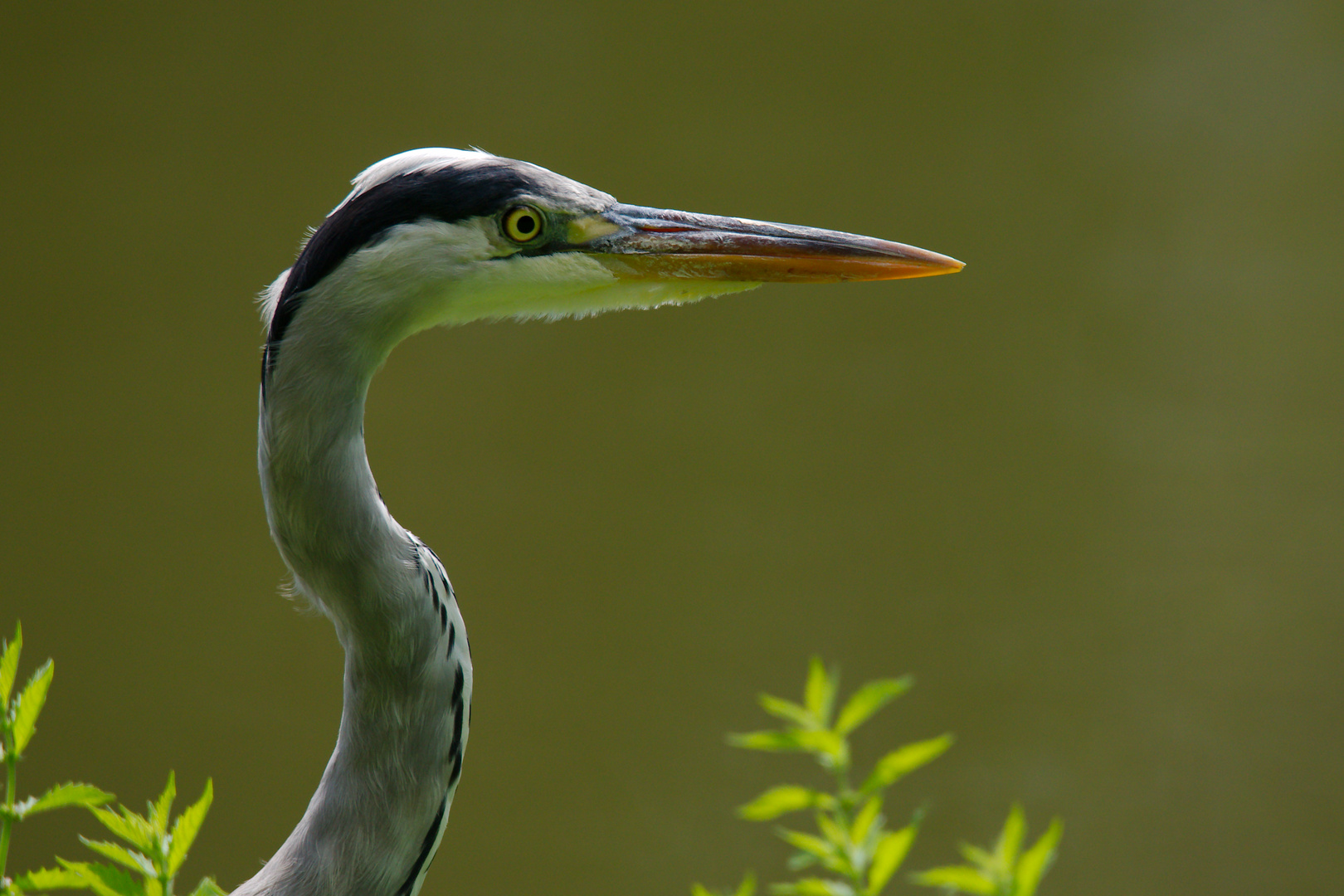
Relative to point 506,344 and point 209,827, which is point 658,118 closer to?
point 506,344

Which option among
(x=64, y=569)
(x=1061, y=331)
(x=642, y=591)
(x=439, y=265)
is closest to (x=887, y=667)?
(x=642, y=591)

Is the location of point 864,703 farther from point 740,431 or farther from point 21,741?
point 740,431

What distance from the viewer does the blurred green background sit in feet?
7.29

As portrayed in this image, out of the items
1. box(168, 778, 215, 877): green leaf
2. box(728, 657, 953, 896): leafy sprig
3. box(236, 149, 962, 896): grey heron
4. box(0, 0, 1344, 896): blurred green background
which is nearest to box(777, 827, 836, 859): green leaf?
box(728, 657, 953, 896): leafy sprig

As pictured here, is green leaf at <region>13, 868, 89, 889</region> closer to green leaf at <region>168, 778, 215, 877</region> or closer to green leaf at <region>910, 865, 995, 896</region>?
green leaf at <region>168, 778, 215, 877</region>

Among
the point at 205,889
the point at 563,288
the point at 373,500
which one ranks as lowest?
the point at 205,889

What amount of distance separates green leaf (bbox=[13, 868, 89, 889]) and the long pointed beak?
567mm

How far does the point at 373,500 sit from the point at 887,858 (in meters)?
0.49

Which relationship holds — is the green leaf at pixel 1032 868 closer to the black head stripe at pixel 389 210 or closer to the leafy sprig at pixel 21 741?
the leafy sprig at pixel 21 741

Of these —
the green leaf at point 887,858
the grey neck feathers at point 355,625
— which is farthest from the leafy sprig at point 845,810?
the grey neck feathers at point 355,625

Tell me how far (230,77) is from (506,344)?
0.75 metres

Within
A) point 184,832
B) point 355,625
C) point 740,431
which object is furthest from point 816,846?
point 740,431

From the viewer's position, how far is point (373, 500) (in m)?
0.74

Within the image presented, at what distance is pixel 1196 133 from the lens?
8.44 ft
